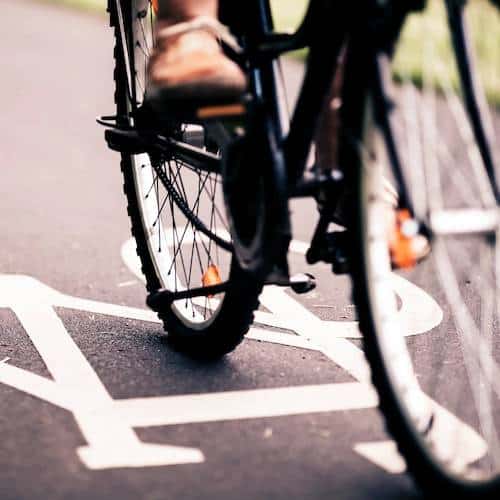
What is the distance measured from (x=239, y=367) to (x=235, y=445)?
1.86ft

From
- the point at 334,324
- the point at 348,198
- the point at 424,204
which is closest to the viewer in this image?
the point at 424,204

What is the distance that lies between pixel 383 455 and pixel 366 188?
0.80 metres

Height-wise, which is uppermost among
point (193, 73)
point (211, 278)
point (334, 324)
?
point (193, 73)

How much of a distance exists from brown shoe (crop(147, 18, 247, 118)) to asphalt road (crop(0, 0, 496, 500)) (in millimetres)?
856

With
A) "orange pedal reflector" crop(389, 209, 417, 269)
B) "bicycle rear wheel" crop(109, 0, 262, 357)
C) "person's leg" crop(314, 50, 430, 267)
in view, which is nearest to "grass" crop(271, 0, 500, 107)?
"person's leg" crop(314, 50, 430, 267)

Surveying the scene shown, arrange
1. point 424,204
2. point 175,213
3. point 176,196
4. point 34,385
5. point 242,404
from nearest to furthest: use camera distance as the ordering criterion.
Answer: point 424,204 → point 242,404 → point 34,385 → point 176,196 → point 175,213

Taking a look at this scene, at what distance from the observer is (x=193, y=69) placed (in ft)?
8.63

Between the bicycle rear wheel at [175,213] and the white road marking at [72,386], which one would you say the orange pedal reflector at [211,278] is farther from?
the white road marking at [72,386]

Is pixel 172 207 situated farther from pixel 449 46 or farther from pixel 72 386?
pixel 449 46

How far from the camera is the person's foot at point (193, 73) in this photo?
2.62 meters

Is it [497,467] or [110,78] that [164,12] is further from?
[110,78]

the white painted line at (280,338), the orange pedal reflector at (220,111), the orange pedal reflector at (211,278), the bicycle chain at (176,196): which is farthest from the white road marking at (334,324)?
the orange pedal reflector at (220,111)

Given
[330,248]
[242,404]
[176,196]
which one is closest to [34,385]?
[242,404]

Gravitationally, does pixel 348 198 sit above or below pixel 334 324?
above
